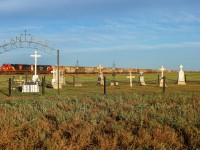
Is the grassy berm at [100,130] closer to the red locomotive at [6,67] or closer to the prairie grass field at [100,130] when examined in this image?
the prairie grass field at [100,130]

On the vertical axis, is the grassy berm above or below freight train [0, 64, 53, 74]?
below

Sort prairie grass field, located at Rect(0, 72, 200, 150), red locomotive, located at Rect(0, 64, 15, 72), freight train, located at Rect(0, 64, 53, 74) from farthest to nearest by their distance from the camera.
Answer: red locomotive, located at Rect(0, 64, 15, 72) < freight train, located at Rect(0, 64, 53, 74) < prairie grass field, located at Rect(0, 72, 200, 150)

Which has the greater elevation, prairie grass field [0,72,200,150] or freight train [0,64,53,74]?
freight train [0,64,53,74]

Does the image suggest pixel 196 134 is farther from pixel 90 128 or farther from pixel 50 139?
pixel 50 139

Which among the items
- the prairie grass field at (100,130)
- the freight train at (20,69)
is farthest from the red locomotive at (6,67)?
the prairie grass field at (100,130)

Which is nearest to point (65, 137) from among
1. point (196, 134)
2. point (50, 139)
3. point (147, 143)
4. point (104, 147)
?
point (50, 139)

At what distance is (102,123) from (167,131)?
2.10 metres

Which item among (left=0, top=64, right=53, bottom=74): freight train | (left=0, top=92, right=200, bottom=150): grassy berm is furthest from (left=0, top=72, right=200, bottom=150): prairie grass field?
(left=0, top=64, right=53, bottom=74): freight train

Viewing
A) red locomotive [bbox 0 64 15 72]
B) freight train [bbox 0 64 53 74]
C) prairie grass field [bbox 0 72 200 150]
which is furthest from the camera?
red locomotive [bbox 0 64 15 72]

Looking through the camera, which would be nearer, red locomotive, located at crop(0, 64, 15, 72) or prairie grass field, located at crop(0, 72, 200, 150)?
prairie grass field, located at crop(0, 72, 200, 150)

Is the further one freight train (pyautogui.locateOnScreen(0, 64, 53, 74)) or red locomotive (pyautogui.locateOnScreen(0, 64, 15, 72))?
red locomotive (pyautogui.locateOnScreen(0, 64, 15, 72))

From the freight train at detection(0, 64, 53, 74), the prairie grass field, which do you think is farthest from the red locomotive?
the prairie grass field

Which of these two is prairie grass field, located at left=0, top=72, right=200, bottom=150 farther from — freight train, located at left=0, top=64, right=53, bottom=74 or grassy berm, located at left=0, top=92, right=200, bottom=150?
freight train, located at left=0, top=64, right=53, bottom=74

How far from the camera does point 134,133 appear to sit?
10.2 m
